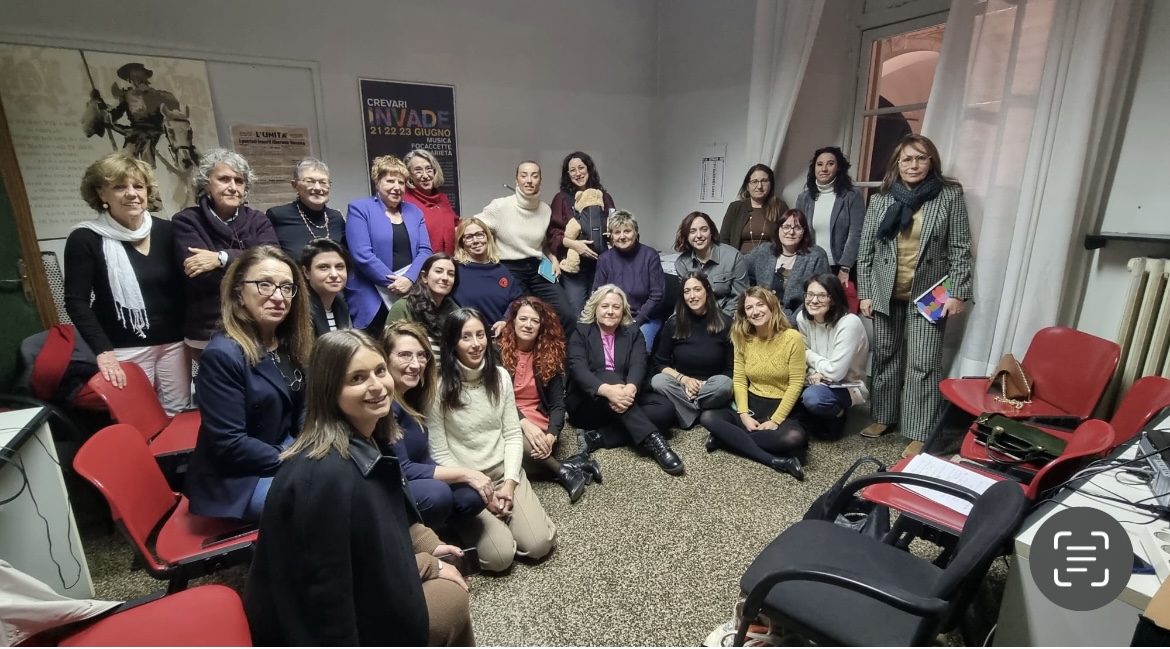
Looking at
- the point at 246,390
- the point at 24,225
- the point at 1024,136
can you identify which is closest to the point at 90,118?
the point at 24,225

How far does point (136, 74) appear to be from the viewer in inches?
118

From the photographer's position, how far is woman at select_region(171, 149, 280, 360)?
225 cm

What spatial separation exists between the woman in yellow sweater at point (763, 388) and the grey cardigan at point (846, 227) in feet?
2.20

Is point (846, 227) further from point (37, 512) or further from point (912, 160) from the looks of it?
point (37, 512)

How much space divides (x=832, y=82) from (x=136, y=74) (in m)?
4.23

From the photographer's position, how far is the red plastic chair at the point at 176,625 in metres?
1.15

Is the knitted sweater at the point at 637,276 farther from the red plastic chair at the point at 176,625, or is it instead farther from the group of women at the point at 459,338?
the red plastic chair at the point at 176,625

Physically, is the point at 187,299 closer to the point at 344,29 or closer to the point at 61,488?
the point at 61,488

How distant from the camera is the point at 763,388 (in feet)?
9.85

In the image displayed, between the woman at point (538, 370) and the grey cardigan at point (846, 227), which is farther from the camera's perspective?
the grey cardigan at point (846, 227)

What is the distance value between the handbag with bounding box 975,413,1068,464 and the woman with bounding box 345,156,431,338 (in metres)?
2.57

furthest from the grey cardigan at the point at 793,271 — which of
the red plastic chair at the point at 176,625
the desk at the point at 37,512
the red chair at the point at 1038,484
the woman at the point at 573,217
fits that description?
the desk at the point at 37,512

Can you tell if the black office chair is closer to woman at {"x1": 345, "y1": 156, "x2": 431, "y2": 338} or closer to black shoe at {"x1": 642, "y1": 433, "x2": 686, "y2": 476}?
black shoe at {"x1": 642, "y1": 433, "x2": 686, "y2": 476}

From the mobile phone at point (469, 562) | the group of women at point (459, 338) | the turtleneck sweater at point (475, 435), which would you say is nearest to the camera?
the group of women at point (459, 338)
